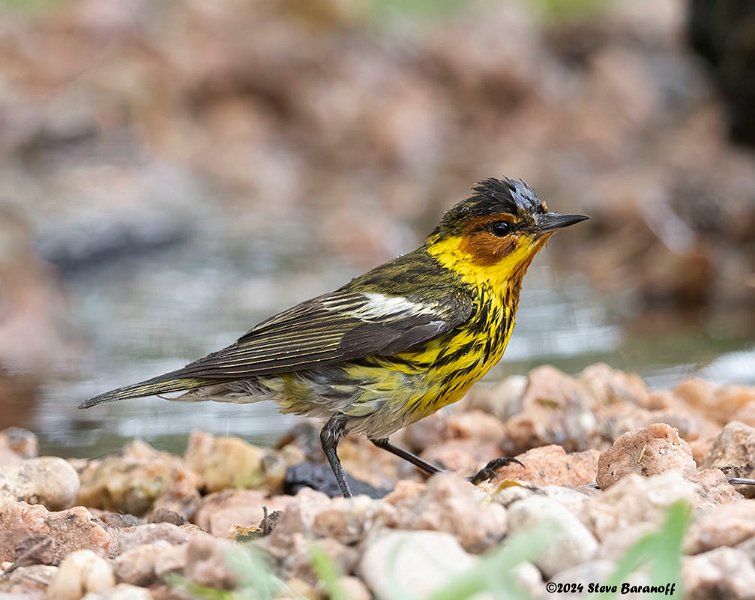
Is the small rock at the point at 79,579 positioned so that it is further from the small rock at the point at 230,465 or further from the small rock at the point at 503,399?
the small rock at the point at 503,399

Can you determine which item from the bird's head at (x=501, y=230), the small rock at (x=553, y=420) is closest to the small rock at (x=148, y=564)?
the bird's head at (x=501, y=230)

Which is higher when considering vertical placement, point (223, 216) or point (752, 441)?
point (223, 216)

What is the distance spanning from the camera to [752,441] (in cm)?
360

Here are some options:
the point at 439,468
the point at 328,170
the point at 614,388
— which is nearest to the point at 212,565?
the point at 439,468

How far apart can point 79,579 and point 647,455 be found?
1.57 metres

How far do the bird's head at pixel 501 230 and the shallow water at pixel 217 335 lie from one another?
5.31 ft

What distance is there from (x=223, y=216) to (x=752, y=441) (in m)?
6.85

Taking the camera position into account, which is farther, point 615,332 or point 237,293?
point 237,293

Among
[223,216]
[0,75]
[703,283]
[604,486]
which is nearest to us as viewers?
[604,486]

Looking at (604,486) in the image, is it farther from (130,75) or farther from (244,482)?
(130,75)

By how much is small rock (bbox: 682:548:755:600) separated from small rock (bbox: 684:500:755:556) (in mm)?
144

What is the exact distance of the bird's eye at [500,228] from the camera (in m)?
4.52

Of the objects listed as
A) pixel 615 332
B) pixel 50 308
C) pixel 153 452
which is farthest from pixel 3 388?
pixel 615 332

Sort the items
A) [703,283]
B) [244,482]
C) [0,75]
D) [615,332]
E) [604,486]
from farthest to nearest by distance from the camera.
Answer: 1. [0,75]
2. [703,283]
3. [615,332]
4. [244,482]
5. [604,486]
